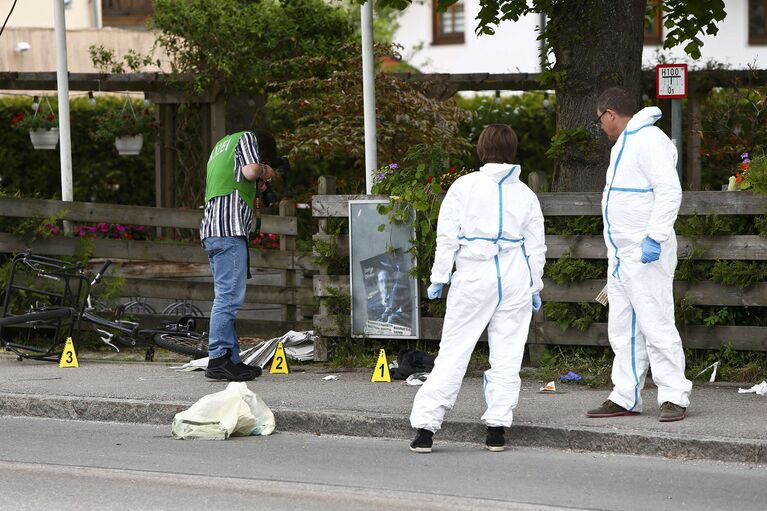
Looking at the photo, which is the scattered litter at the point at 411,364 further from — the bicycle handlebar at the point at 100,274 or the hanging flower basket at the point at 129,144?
the hanging flower basket at the point at 129,144

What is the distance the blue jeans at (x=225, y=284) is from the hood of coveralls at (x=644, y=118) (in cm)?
305

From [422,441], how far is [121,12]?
966 inches

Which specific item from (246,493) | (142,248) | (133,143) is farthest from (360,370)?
(133,143)

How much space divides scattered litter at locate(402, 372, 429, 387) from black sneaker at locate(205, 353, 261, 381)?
1158 millimetres

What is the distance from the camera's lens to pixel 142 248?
10.9 metres

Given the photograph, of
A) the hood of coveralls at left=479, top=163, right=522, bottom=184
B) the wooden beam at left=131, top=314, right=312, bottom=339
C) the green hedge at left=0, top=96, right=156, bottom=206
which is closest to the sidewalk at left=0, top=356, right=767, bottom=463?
the wooden beam at left=131, top=314, right=312, bottom=339

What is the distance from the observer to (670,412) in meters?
7.22

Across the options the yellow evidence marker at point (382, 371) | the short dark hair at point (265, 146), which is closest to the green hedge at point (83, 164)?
the short dark hair at point (265, 146)

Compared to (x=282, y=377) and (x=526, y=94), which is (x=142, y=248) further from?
(x=526, y=94)

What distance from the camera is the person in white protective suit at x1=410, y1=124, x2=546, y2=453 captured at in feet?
22.3

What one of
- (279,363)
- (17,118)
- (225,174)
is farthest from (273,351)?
(17,118)

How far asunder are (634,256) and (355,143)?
8.52m

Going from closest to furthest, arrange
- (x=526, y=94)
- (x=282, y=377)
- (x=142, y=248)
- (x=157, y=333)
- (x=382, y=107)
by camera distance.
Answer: (x=282, y=377) → (x=157, y=333) → (x=142, y=248) → (x=382, y=107) → (x=526, y=94)

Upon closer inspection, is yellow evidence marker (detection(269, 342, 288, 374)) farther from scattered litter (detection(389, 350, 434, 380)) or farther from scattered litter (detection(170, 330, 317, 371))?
scattered litter (detection(389, 350, 434, 380))
